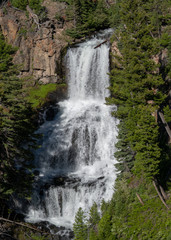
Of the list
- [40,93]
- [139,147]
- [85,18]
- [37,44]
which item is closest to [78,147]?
[139,147]

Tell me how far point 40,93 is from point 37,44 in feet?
27.1

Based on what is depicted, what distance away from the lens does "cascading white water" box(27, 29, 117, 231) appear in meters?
24.6

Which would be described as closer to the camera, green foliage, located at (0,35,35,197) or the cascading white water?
green foliage, located at (0,35,35,197)

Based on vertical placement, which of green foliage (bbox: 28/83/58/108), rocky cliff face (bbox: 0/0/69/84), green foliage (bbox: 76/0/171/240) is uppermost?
rocky cliff face (bbox: 0/0/69/84)

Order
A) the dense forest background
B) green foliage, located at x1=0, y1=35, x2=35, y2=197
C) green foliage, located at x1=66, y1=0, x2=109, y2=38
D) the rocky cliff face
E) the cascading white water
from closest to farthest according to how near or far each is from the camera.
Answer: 1. the dense forest background
2. green foliage, located at x1=0, y1=35, x2=35, y2=197
3. the cascading white water
4. the rocky cliff face
5. green foliage, located at x1=66, y1=0, x2=109, y2=38

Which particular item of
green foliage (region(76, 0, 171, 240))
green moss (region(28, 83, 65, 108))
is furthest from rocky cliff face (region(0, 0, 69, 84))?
green foliage (region(76, 0, 171, 240))

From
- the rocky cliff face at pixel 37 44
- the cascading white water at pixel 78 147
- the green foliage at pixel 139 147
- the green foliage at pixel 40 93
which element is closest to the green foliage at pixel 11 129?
the cascading white water at pixel 78 147

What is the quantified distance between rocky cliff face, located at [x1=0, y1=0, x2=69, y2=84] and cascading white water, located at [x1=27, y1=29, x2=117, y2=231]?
2322mm

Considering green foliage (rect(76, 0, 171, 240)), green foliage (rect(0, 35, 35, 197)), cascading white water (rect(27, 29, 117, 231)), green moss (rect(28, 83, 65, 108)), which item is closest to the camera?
green foliage (rect(76, 0, 171, 240))

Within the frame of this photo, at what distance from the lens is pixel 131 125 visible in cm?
1997

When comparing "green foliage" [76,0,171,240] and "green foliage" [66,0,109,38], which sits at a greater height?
"green foliage" [66,0,109,38]

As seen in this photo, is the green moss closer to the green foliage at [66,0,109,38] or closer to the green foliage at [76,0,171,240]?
the green foliage at [66,0,109,38]

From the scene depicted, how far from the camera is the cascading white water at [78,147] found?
24.6m

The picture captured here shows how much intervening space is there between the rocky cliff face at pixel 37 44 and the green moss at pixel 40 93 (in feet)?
A: 3.18
